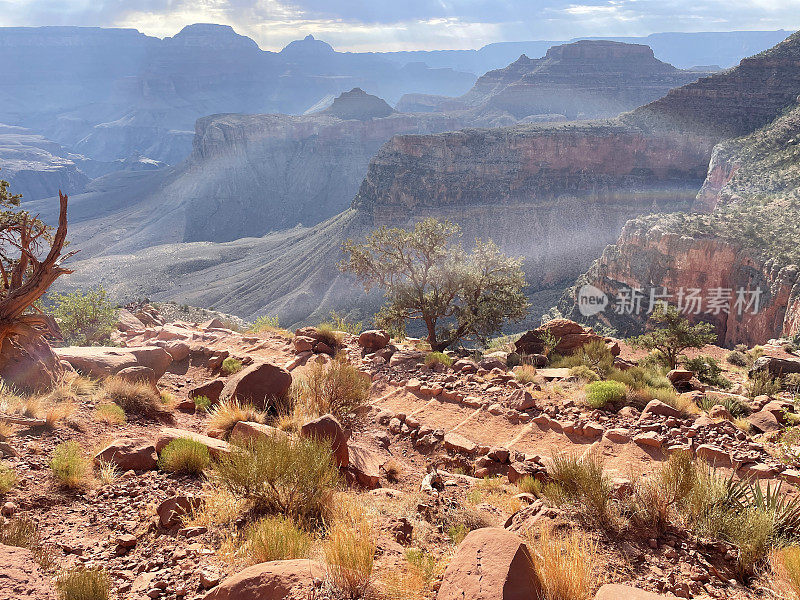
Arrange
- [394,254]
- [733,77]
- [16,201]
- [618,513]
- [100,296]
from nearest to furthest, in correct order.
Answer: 1. [618,513]
2. [16,201]
3. [394,254]
4. [100,296]
5. [733,77]

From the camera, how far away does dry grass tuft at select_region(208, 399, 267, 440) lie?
8016 millimetres

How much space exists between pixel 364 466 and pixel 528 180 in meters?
91.2

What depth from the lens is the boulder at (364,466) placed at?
22.8ft

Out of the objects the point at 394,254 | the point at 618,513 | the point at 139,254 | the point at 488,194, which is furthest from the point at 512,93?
the point at 618,513

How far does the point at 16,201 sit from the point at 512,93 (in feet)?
561

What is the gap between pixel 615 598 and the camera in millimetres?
A: 3648

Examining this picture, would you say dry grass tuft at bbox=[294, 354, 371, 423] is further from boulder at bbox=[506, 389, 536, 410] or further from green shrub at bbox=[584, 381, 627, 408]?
green shrub at bbox=[584, 381, 627, 408]

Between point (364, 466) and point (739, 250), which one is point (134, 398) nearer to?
point (364, 466)

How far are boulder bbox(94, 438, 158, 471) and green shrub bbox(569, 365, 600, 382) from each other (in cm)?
1057

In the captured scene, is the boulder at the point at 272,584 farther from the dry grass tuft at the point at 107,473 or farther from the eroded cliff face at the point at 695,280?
the eroded cliff face at the point at 695,280

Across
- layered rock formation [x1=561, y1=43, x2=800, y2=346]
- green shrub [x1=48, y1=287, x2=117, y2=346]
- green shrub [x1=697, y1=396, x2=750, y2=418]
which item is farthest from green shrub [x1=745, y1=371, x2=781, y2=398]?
green shrub [x1=48, y1=287, x2=117, y2=346]

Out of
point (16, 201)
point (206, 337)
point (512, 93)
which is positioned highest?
point (512, 93)

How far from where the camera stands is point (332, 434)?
275 inches

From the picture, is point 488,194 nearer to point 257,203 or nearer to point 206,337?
point 257,203
